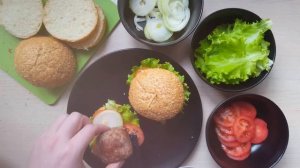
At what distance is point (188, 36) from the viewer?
1.05 meters

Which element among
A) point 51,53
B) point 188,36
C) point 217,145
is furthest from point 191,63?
point 51,53

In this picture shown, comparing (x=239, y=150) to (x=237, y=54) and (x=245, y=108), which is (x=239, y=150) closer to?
(x=245, y=108)

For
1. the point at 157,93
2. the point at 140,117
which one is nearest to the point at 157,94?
the point at 157,93

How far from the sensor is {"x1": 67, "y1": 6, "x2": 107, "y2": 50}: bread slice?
107 cm

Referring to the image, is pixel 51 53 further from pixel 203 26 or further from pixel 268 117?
pixel 268 117

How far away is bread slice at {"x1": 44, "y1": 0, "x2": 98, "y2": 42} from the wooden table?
8cm

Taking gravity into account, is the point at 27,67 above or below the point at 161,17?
below

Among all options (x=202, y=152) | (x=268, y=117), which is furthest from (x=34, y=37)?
(x=268, y=117)

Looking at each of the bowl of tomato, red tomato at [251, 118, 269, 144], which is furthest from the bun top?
red tomato at [251, 118, 269, 144]

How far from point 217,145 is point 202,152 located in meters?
0.05

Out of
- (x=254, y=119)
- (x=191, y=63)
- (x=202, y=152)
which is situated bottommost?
(x=202, y=152)

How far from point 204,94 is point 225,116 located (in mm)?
85

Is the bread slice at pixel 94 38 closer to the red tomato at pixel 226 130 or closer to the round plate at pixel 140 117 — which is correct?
the round plate at pixel 140 117

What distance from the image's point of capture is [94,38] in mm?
1067
